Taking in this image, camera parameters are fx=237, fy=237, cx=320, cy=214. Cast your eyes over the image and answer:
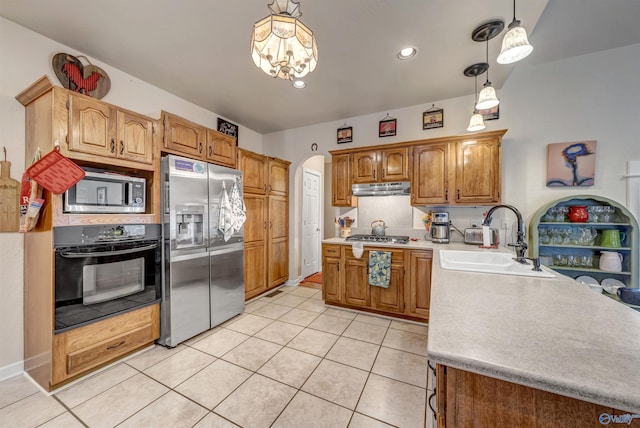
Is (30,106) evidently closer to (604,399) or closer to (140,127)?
(140,127)

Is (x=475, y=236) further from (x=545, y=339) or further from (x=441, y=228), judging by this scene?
(x=545, y=339)

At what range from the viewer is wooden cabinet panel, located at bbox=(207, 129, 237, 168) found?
2777 mm

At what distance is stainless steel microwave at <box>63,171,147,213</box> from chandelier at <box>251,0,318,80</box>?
1672 millimetres

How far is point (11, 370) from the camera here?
6.19ft

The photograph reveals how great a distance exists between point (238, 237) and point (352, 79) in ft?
7.55

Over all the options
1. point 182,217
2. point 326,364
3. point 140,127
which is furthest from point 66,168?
point 326,364

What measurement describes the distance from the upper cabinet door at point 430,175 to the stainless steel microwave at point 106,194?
3.02 meters

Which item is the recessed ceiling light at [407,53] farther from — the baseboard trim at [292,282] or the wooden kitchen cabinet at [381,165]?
the baseboard trim at [292,282]

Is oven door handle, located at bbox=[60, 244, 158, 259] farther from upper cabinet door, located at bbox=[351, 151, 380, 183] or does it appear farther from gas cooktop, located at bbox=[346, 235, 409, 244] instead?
upper cabinet door, located at bbox=[351, 151, 380, 183]

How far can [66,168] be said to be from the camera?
1.70 meters

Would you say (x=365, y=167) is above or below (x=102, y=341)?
above

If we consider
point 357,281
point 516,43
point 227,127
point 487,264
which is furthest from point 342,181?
point 516,43

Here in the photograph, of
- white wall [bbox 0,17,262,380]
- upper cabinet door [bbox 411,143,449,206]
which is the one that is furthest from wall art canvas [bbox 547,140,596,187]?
white wall [bbox 0,17,262,380]

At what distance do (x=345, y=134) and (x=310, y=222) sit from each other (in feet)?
6.15
